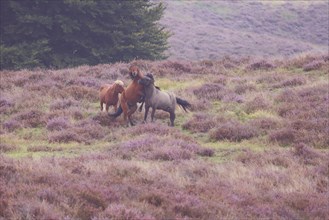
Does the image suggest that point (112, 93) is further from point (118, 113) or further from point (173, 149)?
point (173, 149)

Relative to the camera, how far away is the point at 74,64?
1073 inches

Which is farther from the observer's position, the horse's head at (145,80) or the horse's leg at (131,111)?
the horse's leg at (131,111)

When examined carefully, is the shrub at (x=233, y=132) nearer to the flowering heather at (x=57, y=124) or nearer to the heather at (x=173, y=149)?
the heather at (x=173, y=149)

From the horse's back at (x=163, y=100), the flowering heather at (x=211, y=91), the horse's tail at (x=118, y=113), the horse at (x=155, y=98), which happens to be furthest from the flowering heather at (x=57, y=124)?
the flowering heather at (x=211, y=91)

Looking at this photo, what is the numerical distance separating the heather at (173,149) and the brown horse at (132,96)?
418mm

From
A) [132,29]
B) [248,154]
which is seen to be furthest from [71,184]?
[132,29]

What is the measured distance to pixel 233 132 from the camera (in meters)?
12.6

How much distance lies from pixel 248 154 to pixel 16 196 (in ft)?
17.6

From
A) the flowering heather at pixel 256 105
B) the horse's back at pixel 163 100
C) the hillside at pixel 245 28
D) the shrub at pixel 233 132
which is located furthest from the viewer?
the hillside at pixel 245 28

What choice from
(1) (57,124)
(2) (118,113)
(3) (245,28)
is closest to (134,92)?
(2) (118,113)

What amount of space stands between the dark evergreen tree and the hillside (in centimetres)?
1434

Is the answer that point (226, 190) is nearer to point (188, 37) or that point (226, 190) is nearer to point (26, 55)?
point (26, 55)

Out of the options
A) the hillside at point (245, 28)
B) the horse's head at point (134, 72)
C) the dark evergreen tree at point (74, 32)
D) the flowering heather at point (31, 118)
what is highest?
the horse's head at point (134, 72)

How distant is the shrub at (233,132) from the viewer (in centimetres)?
1249
